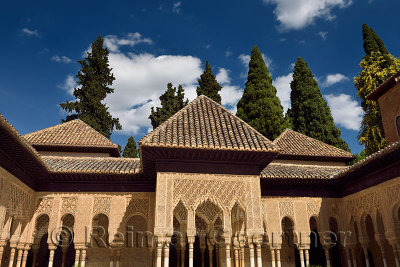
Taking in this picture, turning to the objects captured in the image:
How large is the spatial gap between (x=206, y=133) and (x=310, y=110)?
17.7 meters

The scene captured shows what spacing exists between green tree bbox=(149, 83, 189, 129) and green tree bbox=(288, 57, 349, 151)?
9029mm

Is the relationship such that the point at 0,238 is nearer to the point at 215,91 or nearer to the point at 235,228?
the point at 235,228

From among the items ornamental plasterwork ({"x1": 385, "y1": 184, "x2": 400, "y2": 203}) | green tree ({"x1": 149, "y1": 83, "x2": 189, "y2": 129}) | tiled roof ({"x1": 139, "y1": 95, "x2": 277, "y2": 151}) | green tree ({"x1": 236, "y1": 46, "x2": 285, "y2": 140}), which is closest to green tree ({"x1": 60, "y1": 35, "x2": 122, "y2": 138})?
green tree ({"x1": 149, "y1": 83, "x2": 189, "y2": 129})

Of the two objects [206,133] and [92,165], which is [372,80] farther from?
[92,165]

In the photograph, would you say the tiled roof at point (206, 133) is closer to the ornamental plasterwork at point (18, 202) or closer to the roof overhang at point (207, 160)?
the roof overhang at point (207, 160)

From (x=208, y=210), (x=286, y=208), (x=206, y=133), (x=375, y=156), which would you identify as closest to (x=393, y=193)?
(x=375, y=156)

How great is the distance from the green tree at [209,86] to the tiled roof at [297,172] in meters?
12.4

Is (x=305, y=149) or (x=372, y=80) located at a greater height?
(x=372, y=80)

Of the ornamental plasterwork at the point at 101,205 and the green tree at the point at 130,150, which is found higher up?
the green tree at the point at 130,150

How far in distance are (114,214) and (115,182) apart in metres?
0.99

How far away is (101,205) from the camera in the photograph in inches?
384

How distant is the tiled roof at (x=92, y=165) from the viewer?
9.51m

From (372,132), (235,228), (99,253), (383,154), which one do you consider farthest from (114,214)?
(372,132)

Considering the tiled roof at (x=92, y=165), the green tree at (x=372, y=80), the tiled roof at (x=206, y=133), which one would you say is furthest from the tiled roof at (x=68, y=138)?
the green tree at (x=372, y=80)
